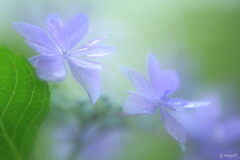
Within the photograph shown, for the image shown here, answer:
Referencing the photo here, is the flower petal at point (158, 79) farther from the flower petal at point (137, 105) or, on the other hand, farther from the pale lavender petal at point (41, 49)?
the pale lavender petal at point (41, 49)

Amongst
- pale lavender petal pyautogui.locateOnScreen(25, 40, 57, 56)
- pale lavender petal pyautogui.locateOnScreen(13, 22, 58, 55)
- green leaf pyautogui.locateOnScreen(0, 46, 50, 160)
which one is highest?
pale lavender petal pyautogui.locateOnScreen(13, 22, 58, 55)

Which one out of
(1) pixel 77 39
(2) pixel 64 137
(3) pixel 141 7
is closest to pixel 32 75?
(1) pixel 77 39

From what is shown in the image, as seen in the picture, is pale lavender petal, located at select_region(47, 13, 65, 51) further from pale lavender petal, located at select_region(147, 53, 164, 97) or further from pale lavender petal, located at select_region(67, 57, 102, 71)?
pale lavender petal, located at select_region(147, 53, 164, 97)

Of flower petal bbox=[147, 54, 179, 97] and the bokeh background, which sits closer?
flower petal bbox=[147, 54, 179, 97]

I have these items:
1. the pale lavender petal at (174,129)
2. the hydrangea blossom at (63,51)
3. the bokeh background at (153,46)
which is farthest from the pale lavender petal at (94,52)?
the bokeh background at (153,46)

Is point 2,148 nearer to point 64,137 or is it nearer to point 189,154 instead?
point 64,137

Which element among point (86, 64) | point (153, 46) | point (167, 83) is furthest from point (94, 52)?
point (153, 46)

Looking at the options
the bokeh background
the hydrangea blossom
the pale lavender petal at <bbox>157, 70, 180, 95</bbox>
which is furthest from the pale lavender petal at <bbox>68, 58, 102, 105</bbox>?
the bokeh background
